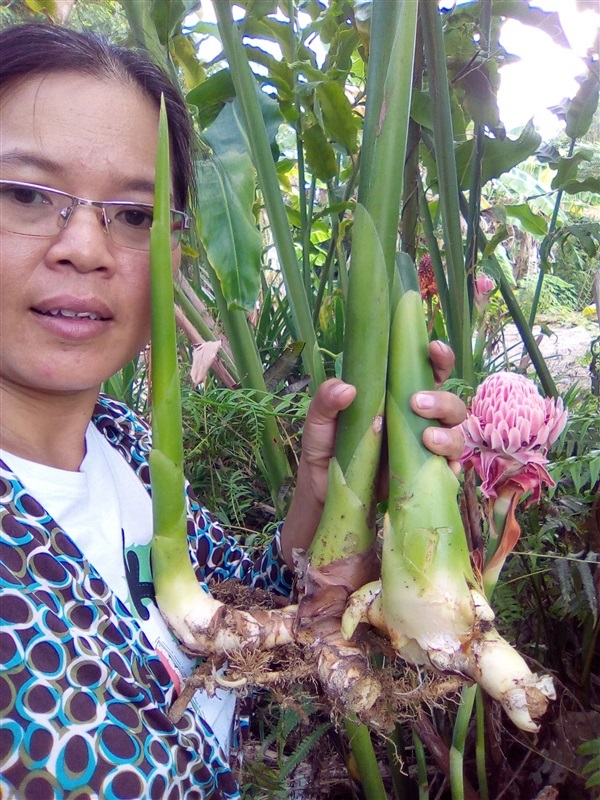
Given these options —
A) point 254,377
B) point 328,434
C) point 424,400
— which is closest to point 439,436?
point 424,400

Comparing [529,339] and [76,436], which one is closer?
[76,436]

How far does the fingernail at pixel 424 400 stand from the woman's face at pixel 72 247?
0.86 feet

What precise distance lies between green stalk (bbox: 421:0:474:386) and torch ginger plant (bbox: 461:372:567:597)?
219 mm

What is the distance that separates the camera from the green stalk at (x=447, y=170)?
0.59 metres

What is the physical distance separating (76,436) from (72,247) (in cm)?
22

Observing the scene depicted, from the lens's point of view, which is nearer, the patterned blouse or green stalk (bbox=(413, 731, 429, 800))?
the patterned blouse

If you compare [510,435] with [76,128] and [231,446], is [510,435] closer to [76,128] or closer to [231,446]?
[76,128]

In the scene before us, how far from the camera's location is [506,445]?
1.56ft

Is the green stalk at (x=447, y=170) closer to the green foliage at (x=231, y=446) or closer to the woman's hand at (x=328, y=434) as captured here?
the woman's hand at (x=328, y=434)

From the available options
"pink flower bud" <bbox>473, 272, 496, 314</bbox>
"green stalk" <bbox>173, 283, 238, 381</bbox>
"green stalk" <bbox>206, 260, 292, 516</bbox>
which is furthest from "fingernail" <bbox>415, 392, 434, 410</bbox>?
"pink flower bud" <bbox>473, 272, 496, 314</bbox>

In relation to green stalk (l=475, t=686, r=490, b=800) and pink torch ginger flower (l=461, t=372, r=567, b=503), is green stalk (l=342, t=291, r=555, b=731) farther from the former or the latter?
green stalk (l=475, t=686, r=490, b=800)

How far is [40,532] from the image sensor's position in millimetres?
490

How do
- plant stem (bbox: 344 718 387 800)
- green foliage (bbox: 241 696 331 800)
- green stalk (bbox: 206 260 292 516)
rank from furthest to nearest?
green stalk (bbox: 206 260 292 516), green foliage (bbox: 241 696 331 800), plant stem (bbox: 344 718 387 800)

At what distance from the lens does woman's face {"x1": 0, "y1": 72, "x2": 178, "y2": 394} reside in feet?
1.60
